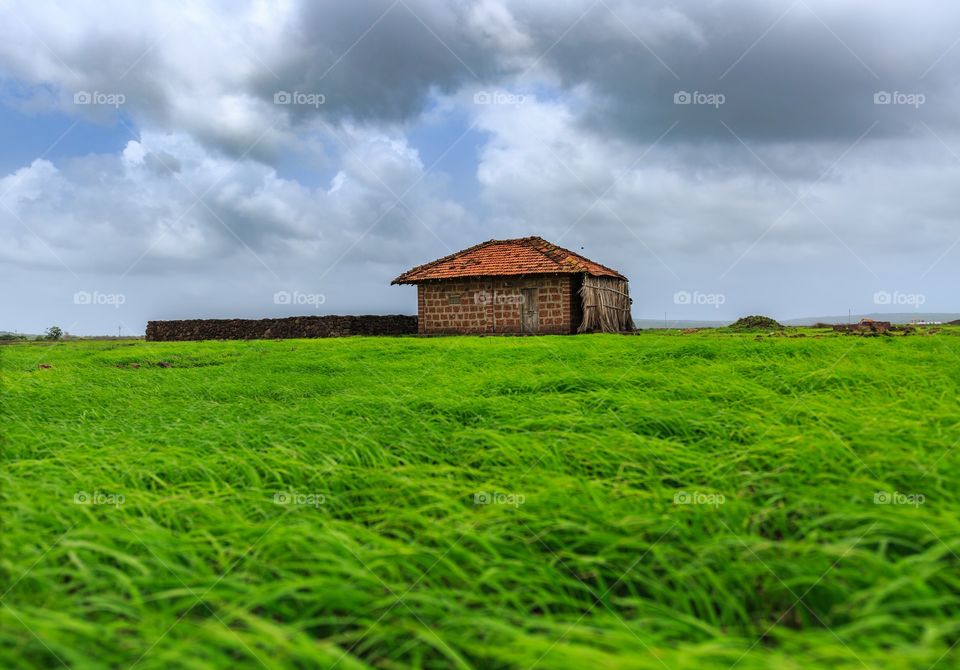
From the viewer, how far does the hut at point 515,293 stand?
82.3 feet

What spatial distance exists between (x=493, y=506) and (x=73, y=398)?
23.4ft

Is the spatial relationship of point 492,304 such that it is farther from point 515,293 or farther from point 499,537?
point 499,537

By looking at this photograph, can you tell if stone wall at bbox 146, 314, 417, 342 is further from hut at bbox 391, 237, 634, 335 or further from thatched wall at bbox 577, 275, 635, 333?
thatched wall at bbox 577, 275, 635, 333

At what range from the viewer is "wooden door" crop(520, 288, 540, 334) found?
1003 inches

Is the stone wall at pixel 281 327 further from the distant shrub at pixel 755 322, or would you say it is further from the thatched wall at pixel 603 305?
the distant shrub at pixel 755 322

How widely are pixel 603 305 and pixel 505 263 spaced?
487 centimetres

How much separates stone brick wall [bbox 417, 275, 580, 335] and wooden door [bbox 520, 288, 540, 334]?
0.10 meters


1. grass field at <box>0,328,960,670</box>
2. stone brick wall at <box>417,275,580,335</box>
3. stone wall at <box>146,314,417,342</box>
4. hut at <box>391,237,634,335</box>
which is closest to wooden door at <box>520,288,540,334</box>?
hut at <box>391,237,634,335</box>

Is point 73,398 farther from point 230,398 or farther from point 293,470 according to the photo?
point 293,470

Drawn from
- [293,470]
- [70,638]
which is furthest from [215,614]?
[293,470]

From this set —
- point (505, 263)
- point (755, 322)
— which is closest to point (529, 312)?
point (505, 263)

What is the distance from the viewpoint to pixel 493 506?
3270mm

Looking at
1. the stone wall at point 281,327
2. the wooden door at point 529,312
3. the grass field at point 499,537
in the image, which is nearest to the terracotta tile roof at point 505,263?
the wooden door at point 529,312

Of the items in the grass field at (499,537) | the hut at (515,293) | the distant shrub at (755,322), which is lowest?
the grass field at (499,537)
